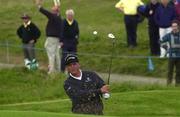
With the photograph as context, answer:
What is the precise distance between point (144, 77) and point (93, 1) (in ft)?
39.7

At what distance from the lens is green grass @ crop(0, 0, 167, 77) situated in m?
22.6

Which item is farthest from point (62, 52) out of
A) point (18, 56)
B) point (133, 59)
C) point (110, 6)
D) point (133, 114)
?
point (110, 6)

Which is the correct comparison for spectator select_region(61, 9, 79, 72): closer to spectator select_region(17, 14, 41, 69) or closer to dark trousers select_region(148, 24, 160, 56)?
spectator select_region(17, 14, 41, 69)

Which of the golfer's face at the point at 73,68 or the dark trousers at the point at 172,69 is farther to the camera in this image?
the dark trousers at the point at 172,69

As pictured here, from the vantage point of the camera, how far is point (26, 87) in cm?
1911

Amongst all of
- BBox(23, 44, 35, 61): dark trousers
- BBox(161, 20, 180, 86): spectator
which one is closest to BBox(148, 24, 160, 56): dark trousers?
BBox(161, 20, 180, 86): spectator

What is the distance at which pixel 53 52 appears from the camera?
21.4m

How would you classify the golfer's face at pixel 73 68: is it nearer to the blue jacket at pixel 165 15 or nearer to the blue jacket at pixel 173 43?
the blue jacket at pixel 173 43

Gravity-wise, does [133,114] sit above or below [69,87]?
below

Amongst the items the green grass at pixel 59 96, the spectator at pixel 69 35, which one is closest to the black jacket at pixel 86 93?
the green grass at pixel 59 96

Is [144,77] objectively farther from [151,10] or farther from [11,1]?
[11,1]

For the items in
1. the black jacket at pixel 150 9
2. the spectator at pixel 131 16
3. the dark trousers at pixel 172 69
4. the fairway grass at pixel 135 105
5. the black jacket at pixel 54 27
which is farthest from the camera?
the spectator at pixel 131 16

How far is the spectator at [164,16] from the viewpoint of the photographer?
21.6 meters

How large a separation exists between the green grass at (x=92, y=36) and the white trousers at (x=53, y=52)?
1762mm
